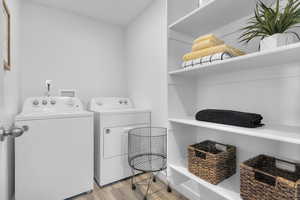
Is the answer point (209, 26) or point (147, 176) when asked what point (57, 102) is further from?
point (209, 26)

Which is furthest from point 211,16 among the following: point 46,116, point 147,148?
point 46,116

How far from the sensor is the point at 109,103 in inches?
85.6

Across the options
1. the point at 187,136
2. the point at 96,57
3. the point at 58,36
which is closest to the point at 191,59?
the point at 187,136

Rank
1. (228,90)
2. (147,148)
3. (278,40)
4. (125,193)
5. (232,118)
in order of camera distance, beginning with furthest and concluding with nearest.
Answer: (147,148) → (125,193) → (228,90) → (232,118) → (278,40)

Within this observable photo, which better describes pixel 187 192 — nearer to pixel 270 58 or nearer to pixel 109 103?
pixel 270 58

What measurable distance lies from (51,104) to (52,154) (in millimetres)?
612

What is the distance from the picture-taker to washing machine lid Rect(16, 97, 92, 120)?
146cm

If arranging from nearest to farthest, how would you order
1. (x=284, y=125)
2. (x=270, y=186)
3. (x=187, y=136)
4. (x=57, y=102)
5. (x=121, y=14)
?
(x=270, y=186)
(x=284, y=125)
(x=187, y=136)
(x=57, y=102)
(x=121, y=14)

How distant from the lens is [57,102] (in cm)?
175

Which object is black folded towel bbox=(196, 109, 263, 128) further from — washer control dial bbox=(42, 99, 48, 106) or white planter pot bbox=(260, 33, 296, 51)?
washer control dial bbox=(42, 99, 48, 106)

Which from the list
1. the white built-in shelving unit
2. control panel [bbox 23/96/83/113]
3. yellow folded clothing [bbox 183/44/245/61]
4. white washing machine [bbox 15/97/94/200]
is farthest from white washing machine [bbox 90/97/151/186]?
yellow folded clothing [bbox 183/44/245/61]

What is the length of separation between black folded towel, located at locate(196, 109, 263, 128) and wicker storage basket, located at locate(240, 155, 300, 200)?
0.70 feet

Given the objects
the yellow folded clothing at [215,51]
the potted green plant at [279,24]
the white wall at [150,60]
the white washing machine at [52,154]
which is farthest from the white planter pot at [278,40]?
the white washing machine at [52,154]

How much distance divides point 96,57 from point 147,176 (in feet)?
6.22
